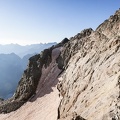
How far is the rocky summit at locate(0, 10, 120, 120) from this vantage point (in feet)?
40.7

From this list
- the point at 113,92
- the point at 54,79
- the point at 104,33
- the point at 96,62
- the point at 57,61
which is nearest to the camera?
the point at 113,92

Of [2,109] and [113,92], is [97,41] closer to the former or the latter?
[113,92]

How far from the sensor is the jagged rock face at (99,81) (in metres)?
11.4

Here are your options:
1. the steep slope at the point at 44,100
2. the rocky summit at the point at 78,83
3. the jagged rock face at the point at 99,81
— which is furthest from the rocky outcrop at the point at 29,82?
the jagged rock face at the point at 99,81

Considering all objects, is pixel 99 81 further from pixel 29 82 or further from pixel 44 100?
pixel 29 82

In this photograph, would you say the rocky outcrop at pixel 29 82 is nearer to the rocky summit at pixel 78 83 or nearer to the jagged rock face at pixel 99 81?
the rocky summit at pixel 78 83

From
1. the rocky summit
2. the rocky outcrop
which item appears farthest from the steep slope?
the rocky outcrop

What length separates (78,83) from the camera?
1878 cm

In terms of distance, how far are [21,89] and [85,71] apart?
23.1 m

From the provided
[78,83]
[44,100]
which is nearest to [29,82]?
[44,100]

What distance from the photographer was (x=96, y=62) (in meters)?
18.3

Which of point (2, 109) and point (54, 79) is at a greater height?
point (54, 79)

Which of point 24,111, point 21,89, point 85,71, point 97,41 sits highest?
point 97,41

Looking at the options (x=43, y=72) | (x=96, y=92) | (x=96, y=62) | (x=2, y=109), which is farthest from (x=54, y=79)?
(x=96, y=92)
